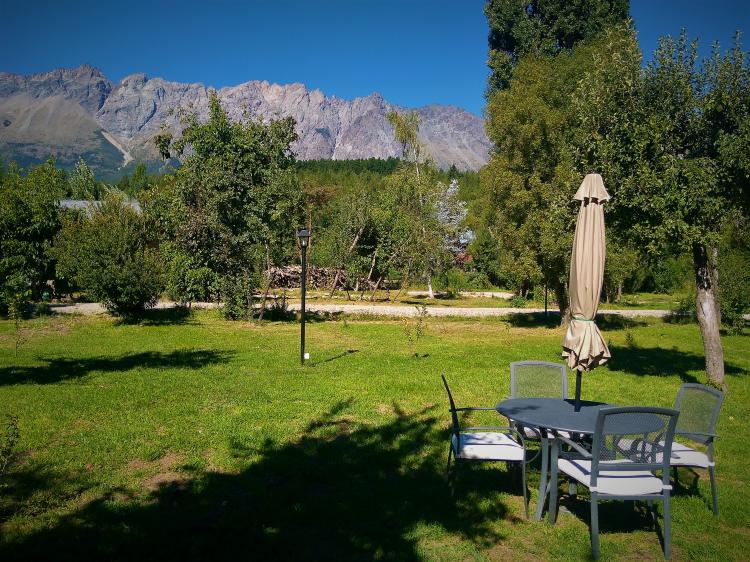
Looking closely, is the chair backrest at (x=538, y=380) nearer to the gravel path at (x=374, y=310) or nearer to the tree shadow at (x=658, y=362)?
the tree shadow at (x=658, y=362)

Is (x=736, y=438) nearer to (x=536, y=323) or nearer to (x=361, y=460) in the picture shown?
(x=361, y=460)

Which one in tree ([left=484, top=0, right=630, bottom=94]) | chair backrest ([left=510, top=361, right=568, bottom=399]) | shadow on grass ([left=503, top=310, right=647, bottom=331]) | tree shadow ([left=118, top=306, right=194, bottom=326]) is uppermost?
tree ([left=484, top=0, right=630, bottom=94])

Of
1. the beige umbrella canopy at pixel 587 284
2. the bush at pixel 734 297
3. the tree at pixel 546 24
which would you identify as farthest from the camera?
the tree at pixel 546 24

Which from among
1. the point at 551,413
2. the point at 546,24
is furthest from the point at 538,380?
the point at 546,24

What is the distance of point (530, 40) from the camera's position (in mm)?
32406

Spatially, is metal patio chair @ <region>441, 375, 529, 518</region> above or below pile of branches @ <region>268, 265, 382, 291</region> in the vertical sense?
below

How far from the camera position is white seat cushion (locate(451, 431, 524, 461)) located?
519 centimetres

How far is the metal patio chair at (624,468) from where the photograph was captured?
4.29 metres

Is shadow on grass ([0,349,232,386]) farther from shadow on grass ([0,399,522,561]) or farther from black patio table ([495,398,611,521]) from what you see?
black patio table ([495,398,611,521])

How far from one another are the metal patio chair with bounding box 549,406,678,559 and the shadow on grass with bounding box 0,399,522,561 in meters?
0.81

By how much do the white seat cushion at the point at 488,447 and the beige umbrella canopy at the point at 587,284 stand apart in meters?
0.85

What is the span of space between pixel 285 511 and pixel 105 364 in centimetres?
899

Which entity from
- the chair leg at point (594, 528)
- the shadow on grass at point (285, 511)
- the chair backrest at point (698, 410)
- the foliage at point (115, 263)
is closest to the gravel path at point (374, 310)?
the foliage at point (115, 263)

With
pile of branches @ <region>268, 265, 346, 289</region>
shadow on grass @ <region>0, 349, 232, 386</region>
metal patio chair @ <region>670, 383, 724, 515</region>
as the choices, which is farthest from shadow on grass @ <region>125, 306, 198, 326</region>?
metal patio chair @ <region>670, 383, 724, 515</region>
